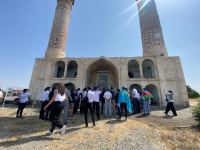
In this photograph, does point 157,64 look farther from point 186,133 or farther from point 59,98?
point 59,98

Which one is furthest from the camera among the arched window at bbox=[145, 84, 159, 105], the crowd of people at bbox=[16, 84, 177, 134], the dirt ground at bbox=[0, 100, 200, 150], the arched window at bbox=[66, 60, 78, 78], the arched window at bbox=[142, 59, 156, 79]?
the arched window at bbox=[66, 60, 78, 78]

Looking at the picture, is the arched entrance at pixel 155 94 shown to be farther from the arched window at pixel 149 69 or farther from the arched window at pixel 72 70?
the arched window at pixel 72 70

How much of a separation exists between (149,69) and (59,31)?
13858mm

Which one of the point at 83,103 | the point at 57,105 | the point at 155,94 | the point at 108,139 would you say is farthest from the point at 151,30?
the point at 57,105

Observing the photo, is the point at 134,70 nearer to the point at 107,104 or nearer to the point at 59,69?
the point at 59,69

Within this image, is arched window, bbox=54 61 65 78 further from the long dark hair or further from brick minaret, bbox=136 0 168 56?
the long dark hair

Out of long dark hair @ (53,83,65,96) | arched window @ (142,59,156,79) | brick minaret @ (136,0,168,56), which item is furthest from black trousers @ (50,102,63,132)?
brick minaret @ (136,0,168,56)

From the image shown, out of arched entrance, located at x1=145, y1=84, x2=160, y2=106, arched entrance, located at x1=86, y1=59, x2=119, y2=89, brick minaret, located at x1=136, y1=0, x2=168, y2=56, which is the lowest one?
arched entrance, located at x1=145, y1=84, x2=160, y2=106

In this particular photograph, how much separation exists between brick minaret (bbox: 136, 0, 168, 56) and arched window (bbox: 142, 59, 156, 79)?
1327 mm

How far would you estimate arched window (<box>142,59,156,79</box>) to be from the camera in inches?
687

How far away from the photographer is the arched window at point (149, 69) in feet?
57.2

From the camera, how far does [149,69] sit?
19.0 meters

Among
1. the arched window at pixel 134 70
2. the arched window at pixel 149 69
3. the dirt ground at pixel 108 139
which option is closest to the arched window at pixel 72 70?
the arched window at pixel 134 70

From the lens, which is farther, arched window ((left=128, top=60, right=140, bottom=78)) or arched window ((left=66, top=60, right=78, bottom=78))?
arched window ((left=66, top=60, right=78, bottom=78))
